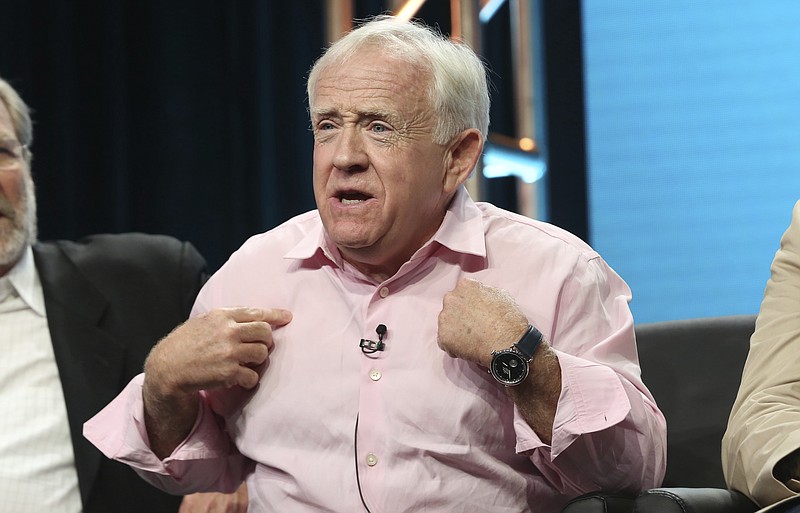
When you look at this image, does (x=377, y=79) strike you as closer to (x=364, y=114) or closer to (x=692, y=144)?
(x=364, y=114)

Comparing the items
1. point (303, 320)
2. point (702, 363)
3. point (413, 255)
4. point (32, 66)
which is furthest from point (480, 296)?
point (32, 66)

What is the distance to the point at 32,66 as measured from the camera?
11.8 feet

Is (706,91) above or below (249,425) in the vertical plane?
above

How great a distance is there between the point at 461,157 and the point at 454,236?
15 centimetres

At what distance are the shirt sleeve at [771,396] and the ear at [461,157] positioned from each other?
0.54 meters

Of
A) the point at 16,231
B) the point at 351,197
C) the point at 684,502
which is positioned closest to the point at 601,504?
the point at 684,502

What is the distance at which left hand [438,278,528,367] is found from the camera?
1616mm

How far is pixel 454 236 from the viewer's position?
1833mm

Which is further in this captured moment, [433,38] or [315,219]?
[315,219]

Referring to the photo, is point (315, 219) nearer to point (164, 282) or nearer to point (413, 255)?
point (413, 255)

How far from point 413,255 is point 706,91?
1.61 m

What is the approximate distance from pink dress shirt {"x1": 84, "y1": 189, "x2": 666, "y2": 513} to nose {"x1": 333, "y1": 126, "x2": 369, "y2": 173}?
174 millimetres

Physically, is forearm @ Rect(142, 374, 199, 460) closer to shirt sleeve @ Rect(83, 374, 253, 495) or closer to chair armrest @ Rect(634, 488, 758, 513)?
shirt sleeve @ Rect(83, 374, 253, 495)

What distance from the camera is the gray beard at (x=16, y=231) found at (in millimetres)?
2406
